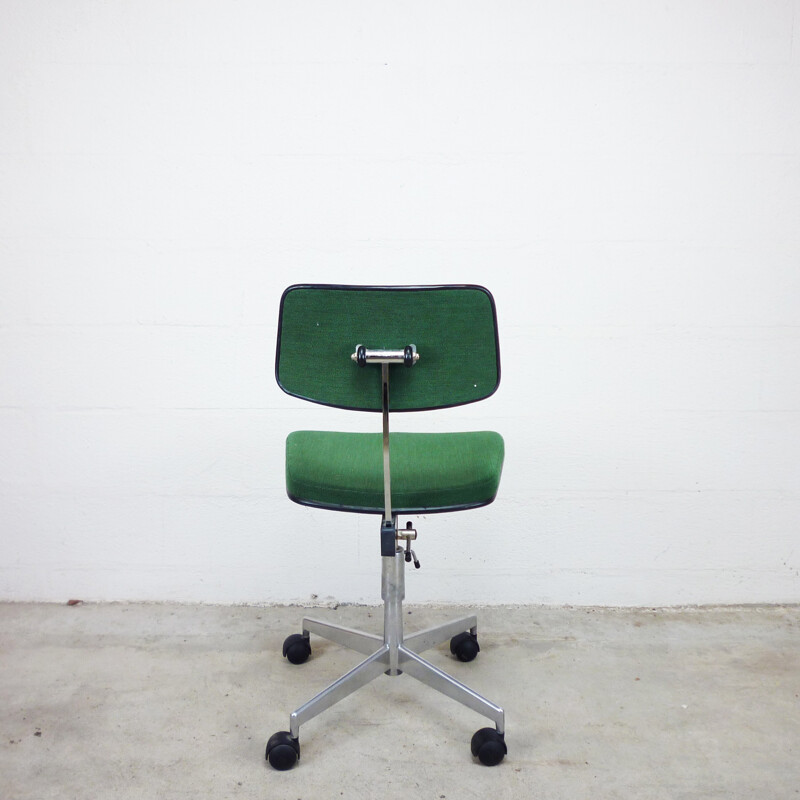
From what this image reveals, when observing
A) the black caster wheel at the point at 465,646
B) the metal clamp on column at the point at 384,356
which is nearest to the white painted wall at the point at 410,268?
the black caster wheel at the point at 465,646

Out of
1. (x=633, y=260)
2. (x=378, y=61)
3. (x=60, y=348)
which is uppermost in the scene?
(x=378, y=61)

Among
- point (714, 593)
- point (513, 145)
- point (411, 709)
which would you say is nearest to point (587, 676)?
point (411, 709)

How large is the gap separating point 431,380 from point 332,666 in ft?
3.08

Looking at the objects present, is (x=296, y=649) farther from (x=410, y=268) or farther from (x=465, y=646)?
(x=410, y=268)

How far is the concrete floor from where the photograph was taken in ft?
5.31

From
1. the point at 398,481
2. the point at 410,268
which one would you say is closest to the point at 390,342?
the point at 398,481

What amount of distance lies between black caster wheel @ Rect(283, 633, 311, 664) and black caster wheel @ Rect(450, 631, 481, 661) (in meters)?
0.38

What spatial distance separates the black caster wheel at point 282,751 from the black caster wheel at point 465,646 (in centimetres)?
57

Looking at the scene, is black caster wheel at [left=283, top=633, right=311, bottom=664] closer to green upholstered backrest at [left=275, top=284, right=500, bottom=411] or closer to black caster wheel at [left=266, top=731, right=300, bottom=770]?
black caster wheel at [left=266, top=731, right=300, bottom=770]

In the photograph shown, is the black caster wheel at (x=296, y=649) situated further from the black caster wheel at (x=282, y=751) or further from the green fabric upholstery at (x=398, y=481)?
the green fabric upholstery at (x=398, y=481)

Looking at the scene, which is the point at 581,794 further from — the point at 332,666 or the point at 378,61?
the point at 378,61

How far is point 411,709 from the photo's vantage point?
1.88m

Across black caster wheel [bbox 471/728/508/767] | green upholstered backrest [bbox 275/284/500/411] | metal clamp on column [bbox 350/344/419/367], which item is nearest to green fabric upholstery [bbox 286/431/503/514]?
green upholstered backrest [bbox 275/284/500/411]

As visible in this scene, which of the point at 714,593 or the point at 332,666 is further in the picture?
the point at 714,593
